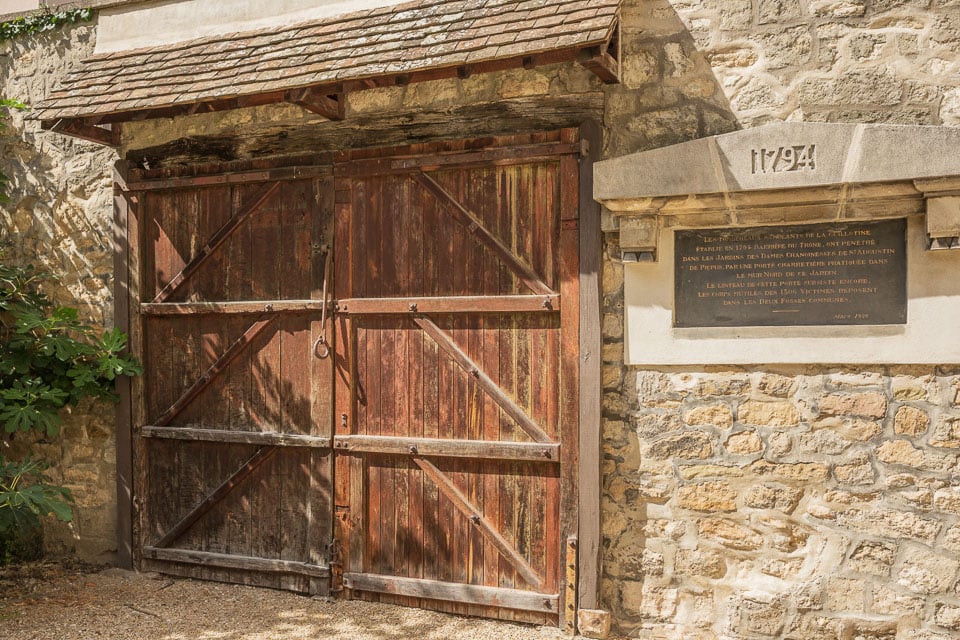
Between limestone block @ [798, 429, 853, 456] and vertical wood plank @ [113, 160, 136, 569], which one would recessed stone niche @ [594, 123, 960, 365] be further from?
vertical wood plank @ [113, 160, 136, 569]

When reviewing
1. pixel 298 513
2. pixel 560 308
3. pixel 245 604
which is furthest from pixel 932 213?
pixel 245 604

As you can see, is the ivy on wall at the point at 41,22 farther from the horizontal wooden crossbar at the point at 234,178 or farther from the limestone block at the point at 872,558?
the limestone block at the point at 872,558

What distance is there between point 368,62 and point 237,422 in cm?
228

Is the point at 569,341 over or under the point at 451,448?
over

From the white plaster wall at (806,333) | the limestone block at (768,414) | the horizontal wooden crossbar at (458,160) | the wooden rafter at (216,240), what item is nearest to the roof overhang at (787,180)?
the white plaster wall at (806,333)

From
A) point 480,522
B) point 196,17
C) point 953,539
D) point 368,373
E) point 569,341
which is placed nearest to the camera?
point 953,539

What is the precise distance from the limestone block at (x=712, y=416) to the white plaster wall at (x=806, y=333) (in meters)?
0.22

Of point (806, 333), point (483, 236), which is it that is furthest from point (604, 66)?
point (806, 333)

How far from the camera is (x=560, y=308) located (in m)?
4.10

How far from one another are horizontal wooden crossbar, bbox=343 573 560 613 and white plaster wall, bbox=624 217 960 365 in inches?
52.4

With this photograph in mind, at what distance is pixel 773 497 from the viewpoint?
374cm

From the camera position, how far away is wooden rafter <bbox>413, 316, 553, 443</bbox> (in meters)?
4.19

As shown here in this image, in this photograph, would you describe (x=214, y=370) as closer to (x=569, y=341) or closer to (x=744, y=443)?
(x=569, y=341)

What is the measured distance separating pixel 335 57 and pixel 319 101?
306 mm
